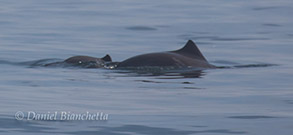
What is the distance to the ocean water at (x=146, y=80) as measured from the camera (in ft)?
25.6

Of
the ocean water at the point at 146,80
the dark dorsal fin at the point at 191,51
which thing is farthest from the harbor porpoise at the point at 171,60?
the ocean water at the point at 146,80

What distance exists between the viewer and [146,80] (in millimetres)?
11719

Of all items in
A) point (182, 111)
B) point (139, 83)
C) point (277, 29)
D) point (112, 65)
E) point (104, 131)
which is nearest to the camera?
point (104, 131)

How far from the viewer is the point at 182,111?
8.67 m

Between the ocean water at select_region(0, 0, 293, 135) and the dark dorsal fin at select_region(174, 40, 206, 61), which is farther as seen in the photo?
the dark dorsal fin at select_region(174, 40, 206, 61)

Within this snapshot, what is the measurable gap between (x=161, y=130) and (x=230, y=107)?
1727 millimetres

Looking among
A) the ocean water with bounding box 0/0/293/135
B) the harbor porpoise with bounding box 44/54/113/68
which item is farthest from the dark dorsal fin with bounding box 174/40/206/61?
the harbor porpoise with bounding box 44/54/113/68

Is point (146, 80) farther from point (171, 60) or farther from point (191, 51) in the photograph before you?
point (191, 51)

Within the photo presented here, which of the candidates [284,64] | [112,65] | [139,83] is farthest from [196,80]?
[284,64]

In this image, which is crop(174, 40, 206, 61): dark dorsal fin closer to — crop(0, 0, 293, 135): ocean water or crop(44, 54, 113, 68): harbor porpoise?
crop(0, 0, 293, 135): ocean water

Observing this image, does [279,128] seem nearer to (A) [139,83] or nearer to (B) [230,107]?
(B) [230,107]

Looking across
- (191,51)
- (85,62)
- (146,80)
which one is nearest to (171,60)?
(191,51)

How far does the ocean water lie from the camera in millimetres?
7793

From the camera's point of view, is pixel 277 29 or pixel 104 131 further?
pixel 277 29
